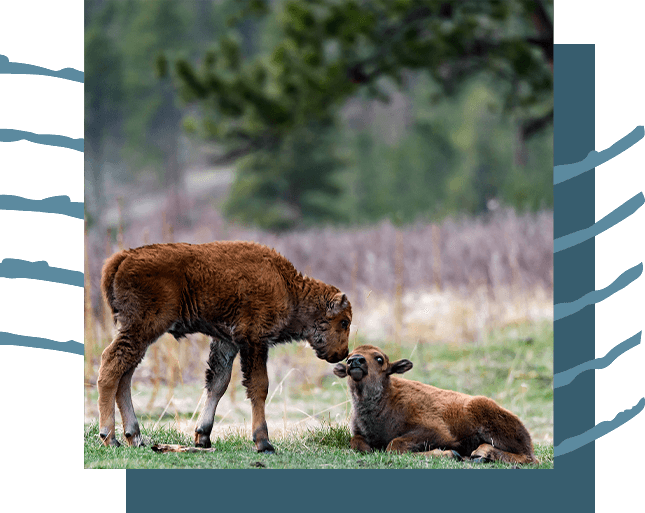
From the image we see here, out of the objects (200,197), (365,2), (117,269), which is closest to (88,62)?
(200,197)

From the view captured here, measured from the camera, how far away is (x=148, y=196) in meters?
57.3

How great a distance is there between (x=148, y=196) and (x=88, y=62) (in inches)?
653

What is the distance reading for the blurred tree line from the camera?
1581 cm
